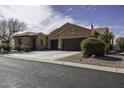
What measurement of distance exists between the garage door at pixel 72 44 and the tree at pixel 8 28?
76.8 ft

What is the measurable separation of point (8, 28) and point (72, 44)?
27645 millimetres

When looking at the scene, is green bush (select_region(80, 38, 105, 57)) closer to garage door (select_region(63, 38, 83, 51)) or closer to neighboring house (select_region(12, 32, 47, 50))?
garage door (select_region(63, 38, 83, 51))

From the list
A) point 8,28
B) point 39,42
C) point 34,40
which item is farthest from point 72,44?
point 8,28

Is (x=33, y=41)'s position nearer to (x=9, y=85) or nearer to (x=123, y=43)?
(x=123, y=43)

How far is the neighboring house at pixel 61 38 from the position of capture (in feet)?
83.7

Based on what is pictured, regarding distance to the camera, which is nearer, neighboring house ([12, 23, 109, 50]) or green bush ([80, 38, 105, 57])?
green bush ([80, 38, 105, 57])

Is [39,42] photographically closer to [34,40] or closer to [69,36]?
[34,40]

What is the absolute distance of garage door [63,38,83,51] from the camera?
89.0ft

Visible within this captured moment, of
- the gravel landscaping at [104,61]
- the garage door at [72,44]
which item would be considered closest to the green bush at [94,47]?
the gravel landscaping at [104,61]

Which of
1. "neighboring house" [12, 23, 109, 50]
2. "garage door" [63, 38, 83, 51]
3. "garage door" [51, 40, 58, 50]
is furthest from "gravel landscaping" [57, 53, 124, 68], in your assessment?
"garage door" [51, 40, 58, 50]

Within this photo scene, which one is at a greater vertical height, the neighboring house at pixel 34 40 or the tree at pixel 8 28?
the tree at pixel 8 28

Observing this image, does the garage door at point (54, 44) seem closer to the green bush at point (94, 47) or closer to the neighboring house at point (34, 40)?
the neighboring house at point (34, 40)

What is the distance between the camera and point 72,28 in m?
26.4
